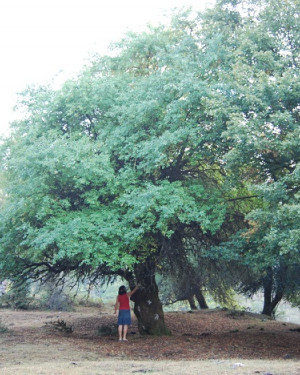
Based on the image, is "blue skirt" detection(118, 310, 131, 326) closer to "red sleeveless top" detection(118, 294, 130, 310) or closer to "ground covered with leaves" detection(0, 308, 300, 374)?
"red sleeveless top" detection(118, 294, 130, 310)

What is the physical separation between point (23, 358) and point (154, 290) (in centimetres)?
612

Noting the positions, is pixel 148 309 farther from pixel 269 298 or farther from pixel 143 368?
pixel 269 298

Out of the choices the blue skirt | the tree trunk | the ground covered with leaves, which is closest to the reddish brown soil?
the ground covered with leaves

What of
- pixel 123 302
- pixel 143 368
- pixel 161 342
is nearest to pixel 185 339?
pixel 161 342

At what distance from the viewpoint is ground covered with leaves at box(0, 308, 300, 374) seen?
11.8m

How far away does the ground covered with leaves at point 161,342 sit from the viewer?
11.8 metres

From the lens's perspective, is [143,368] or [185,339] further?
[185,339]

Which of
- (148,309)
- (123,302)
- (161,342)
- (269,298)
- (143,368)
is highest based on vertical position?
(269,298)

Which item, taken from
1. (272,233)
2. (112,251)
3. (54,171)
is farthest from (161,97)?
(272,233)

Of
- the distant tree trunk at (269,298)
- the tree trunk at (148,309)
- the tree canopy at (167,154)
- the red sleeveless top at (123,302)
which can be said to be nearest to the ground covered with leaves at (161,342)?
the tree trunk at (148,309)

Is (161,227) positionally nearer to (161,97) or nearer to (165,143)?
(165,143)

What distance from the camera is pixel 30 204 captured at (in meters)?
13.4

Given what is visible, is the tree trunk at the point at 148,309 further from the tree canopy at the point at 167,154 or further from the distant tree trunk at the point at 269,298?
the distant tree trunk at the point at 269,298

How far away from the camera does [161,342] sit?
14.5m
